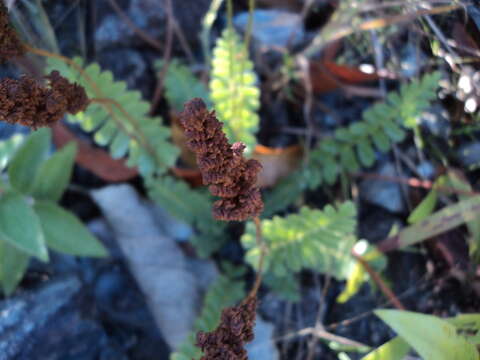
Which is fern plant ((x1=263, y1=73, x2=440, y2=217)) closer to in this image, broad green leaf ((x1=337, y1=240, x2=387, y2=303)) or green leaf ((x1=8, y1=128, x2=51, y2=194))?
broad green leaf ((x1=337, y1=240, x2=387, y2=303))

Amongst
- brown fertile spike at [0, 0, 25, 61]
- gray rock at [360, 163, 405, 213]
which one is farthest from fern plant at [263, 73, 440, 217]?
brown fertile spike at [0, 0, 25, 61]

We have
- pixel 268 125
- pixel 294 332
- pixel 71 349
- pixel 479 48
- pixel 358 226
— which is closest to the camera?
pixel 479 48

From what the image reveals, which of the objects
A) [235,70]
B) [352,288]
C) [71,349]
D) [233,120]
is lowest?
[352,288]

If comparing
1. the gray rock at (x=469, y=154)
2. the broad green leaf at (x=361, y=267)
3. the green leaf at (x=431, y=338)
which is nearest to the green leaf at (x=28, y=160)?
the broad green leaf at (x=361, y=267)

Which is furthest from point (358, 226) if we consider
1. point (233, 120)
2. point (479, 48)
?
point (479, 48)

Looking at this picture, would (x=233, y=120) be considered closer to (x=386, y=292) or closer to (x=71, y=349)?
(x=386, y=292)
